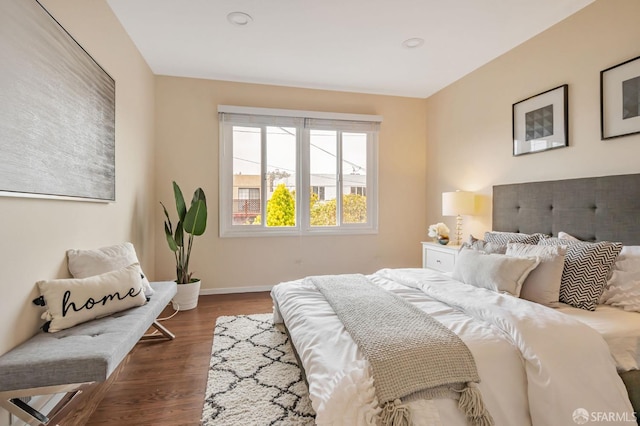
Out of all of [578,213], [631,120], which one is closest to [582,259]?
[578,213]

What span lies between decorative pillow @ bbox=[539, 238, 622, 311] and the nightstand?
4.03 ft

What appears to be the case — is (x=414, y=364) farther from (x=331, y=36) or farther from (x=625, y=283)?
(x=331, y=36)

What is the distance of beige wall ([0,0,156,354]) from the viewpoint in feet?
4.75

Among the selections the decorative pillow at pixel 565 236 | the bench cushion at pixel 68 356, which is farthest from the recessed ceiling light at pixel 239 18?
the decorative pillow at pixel 565 236

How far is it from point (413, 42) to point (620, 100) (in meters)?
1.67

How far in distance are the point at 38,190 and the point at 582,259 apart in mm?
3041

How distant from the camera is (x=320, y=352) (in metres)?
1.42

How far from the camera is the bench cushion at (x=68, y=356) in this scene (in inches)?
49.7

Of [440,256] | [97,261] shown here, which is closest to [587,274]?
[440,256]

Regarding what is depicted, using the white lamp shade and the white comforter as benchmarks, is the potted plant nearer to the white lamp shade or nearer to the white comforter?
the white comforter

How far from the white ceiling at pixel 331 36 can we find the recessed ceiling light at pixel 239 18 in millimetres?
40

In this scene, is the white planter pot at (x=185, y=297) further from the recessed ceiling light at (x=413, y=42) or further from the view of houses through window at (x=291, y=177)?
the recessed ceiling light at (x=413, y=42)

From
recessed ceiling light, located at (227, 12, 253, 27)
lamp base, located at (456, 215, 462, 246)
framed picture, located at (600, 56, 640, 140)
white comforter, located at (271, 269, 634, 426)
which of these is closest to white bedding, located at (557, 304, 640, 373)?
white comforter, located at (271, 269, 634, 426)

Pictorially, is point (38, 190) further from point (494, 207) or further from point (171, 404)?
point (494, 207)
